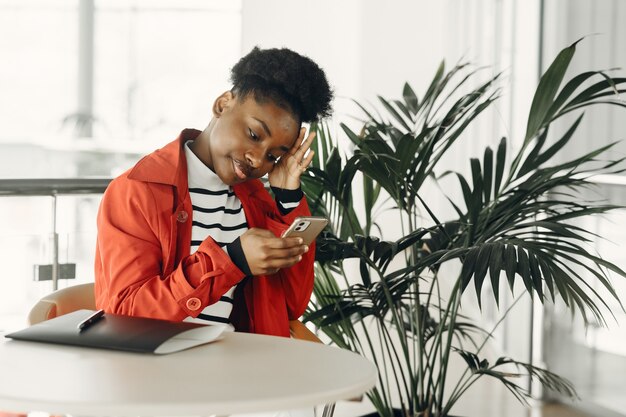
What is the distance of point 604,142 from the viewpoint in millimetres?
3078

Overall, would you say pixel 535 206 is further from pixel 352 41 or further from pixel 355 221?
pixel 352 41

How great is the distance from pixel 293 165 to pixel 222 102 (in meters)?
0.20

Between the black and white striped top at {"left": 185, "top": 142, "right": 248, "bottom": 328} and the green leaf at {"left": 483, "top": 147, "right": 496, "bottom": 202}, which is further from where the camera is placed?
the green leaf at {"left": 483, "top": 147, "right": 496, "bottom": 202}

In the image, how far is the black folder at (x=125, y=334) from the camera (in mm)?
1258

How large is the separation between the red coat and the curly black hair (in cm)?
19

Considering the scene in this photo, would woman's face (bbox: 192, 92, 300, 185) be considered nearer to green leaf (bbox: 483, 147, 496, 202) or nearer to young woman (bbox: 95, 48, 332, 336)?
young woman (bbox: 95, 48, 332, 336)

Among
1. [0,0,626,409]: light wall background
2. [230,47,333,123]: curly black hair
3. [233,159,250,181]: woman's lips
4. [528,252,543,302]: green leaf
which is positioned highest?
[0,0,626,409]: light wall background

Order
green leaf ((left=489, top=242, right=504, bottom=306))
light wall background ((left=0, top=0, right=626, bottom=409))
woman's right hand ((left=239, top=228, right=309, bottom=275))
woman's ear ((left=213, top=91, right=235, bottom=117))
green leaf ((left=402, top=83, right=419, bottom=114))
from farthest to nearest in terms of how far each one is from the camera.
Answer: light wall background ((left=0, top=0, right=626, bottom=409)) → green leaf ((left=402, top=83, right=419, bottom=114)) → woman's ear ((left=213, top=91, right=235, bottom=117)) → green leaf ((left=489, top=242, right=504, bottom=306)) → woman's right hand ((left=239, top=228, right=309, bottom=275))

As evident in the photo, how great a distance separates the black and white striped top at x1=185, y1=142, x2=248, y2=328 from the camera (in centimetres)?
175

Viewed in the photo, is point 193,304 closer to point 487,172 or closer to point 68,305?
point 68,305

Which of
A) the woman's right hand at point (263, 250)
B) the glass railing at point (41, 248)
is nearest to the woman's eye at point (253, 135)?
the woman's right hand at point (263, 250)

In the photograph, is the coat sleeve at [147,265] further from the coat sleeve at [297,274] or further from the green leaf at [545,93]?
the green leaf at [545,93]

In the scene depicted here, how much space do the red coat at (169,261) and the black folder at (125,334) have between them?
14cm

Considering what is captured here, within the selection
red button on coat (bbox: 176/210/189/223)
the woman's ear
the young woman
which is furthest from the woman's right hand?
the woman's ear
